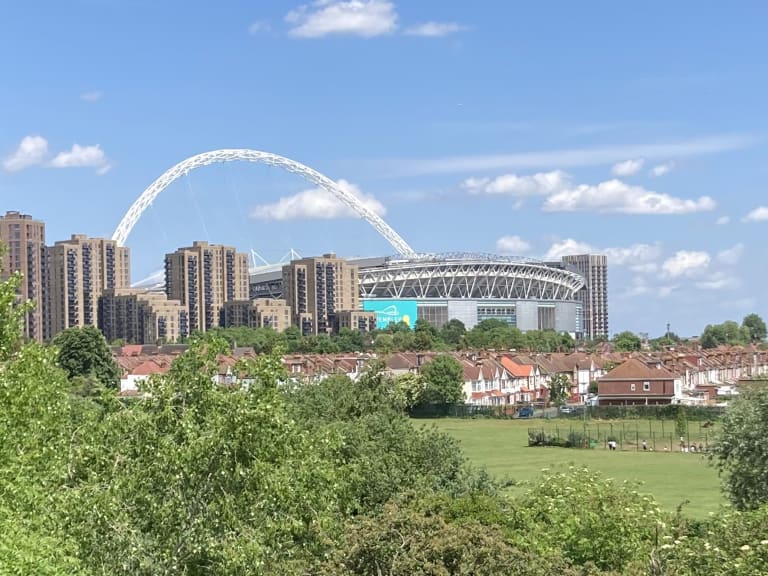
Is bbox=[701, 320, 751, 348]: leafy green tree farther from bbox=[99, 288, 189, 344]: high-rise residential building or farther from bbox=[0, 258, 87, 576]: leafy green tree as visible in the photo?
bbox=[0, 258, 87, 576]: leafy green tree

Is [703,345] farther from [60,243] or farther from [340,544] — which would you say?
Answer: [340,544]

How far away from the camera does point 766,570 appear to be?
1586 centimetres

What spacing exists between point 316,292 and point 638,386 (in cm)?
10543

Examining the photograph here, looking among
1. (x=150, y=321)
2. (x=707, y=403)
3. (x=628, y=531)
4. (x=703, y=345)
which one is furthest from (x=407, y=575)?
(x=703, y=345)

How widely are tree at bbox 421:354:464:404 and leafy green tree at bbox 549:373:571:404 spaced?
12.3 metres

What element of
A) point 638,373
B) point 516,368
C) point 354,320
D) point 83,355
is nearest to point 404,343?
point 516,368

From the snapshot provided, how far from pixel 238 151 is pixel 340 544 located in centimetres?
17588

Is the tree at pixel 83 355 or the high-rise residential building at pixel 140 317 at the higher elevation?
the high-rise residential building at pixel 140 317

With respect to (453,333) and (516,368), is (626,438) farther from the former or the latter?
(453,333)

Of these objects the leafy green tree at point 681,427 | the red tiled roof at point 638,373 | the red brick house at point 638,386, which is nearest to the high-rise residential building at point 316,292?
the red tiled roof at point 638,373

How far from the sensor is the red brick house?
8650 cm

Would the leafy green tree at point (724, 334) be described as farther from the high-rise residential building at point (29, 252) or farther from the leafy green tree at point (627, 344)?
the high-rise residential building at point (29, 252)

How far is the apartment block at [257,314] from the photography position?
17725cm

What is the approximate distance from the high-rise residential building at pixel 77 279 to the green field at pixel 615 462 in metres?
106
